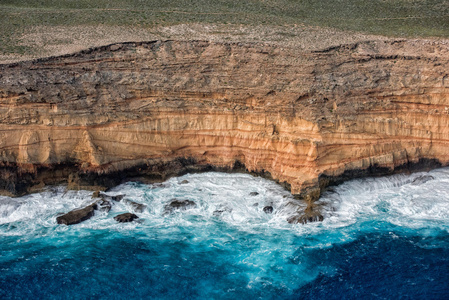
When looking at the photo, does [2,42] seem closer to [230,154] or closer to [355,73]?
[230,154]

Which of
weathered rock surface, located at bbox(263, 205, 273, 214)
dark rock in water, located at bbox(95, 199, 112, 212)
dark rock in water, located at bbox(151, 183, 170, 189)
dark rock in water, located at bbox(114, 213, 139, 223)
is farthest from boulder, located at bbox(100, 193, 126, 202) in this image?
weathered rock surface, located at bbox(263, 205, 273, 214)

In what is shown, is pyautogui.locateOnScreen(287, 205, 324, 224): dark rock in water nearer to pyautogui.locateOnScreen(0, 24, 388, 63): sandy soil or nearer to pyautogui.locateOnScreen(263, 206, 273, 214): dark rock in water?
pyautogui.locateOnScreen(263, 206, 273, 214): dark rock in water

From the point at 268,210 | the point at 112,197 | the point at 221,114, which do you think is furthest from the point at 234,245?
the point at 221,114

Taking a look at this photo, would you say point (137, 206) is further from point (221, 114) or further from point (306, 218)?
point (306, 218)

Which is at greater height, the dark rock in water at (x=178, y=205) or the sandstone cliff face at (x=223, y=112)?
the sandstone cliff face at (x=223, y=112)

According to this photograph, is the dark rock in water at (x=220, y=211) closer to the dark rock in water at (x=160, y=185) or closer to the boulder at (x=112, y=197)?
the dark rock in water at (x=160, y=185)

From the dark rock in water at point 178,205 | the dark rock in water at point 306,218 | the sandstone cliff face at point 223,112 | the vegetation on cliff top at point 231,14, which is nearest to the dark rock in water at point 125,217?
the dark rock in water at point 178,205
